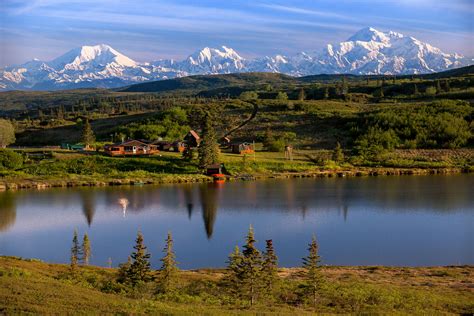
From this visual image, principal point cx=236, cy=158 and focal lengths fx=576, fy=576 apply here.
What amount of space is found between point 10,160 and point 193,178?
23.9 meters

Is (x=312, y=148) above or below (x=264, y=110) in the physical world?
below

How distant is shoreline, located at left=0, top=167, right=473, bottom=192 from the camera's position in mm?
69938

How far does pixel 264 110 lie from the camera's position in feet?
406

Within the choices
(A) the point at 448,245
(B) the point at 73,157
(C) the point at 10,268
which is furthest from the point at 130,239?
(B) the point at 73,157

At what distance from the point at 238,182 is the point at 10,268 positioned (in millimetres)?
49588

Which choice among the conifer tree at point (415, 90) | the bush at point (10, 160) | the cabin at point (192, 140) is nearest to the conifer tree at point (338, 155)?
the cabin at point (192, 140)

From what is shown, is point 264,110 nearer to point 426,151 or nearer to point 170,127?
point 170,127

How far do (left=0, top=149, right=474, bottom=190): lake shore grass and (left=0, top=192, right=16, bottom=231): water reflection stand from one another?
24.3 feet

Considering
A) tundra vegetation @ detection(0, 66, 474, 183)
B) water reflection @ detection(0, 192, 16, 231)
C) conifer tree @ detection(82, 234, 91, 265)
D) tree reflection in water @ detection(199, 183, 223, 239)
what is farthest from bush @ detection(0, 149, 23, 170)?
conifer tree @ detection(82, 234, 91, 265)

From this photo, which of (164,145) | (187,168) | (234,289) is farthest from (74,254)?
(164,145)

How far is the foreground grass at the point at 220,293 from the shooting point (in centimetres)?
1906

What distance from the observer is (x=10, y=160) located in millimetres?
74875

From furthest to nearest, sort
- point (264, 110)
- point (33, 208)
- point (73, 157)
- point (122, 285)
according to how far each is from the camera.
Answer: point (264, 110)
point (73, 157)
point (33, 208)
point (122, 285)

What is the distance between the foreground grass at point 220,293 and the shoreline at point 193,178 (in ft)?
136
